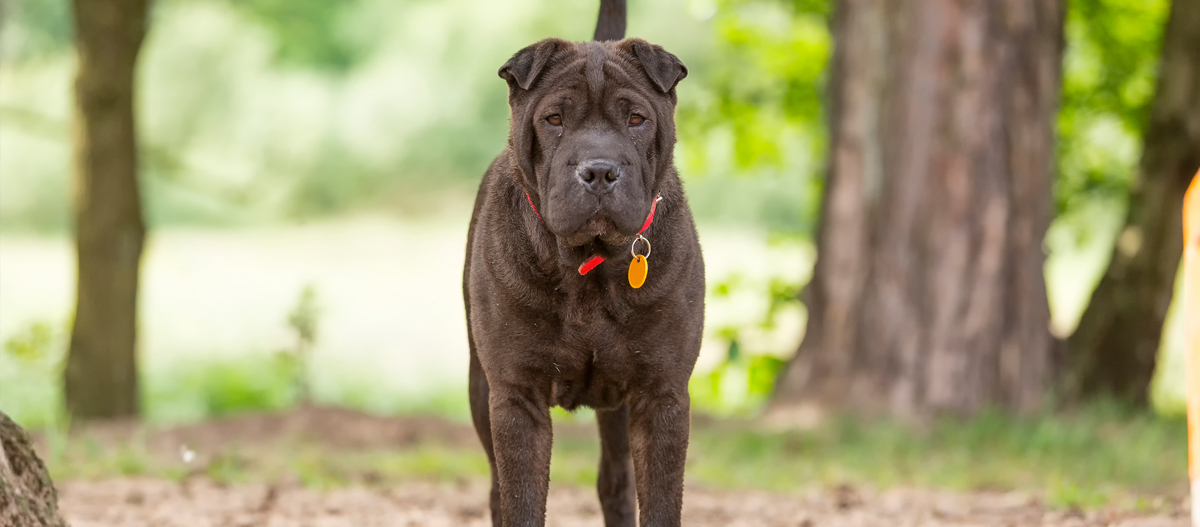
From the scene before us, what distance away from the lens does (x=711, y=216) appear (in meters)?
16.5

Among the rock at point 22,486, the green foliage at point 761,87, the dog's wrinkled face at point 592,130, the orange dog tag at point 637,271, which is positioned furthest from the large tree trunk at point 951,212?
the rock at point 22,486

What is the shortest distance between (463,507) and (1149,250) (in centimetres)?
591

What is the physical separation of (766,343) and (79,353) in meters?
5.19

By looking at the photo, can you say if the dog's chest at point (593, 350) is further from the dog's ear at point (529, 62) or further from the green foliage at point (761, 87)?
the green foliage at point (761, 87)

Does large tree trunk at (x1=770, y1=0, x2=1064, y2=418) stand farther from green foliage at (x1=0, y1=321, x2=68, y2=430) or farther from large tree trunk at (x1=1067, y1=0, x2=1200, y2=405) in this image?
green foliage at (x1=0, y1=321, x2=68, y2=430)

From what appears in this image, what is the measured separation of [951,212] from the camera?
7773 mm

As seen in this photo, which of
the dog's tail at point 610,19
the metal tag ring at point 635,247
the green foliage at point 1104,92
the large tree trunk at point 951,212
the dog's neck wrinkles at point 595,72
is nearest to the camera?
the dog's neck wrinkles at point 595,72

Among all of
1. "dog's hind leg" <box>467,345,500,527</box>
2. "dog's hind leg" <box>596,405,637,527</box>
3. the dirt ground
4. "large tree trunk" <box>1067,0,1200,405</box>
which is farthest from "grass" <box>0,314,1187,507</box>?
"dog's hind leg" <box>596,405,637,527</box>

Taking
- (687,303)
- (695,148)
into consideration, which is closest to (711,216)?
→ (695,148)

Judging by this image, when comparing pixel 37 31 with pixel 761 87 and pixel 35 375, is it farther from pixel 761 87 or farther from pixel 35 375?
pixel 761 87

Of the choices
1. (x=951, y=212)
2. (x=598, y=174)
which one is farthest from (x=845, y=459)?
(x=598, y=174)

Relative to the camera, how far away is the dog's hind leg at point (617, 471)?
4254 mm

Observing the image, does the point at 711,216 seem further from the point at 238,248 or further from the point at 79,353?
the point at 79,353

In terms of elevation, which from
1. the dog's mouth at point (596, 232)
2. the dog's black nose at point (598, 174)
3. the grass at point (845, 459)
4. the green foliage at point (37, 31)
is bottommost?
the grass at point (845, 459)
